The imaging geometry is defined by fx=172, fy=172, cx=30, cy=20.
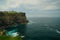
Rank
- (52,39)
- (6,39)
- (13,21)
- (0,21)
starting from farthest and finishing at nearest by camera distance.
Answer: (13,21) < (0,21) < (52,39) < (6,39)

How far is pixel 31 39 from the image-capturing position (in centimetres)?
8244

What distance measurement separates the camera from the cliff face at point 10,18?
165800 millimetres

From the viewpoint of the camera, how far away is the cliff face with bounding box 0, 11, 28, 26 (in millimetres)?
165800

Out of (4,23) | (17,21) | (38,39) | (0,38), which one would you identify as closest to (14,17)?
(17,21)

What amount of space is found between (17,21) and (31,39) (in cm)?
10145

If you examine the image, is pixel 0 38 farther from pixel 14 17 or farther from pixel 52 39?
pixel 14 17

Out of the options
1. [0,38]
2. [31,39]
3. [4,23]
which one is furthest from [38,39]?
[4,23]

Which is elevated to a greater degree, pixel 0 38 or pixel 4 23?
pixel 0 38

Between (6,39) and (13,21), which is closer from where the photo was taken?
(6,39)

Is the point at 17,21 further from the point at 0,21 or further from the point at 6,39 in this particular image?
the point at 6,39

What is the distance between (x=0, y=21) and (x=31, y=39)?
3419 inches

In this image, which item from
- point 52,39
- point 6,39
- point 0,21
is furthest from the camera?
point 0,21

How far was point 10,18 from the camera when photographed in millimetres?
176750

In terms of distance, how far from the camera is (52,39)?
82125 millimetres
